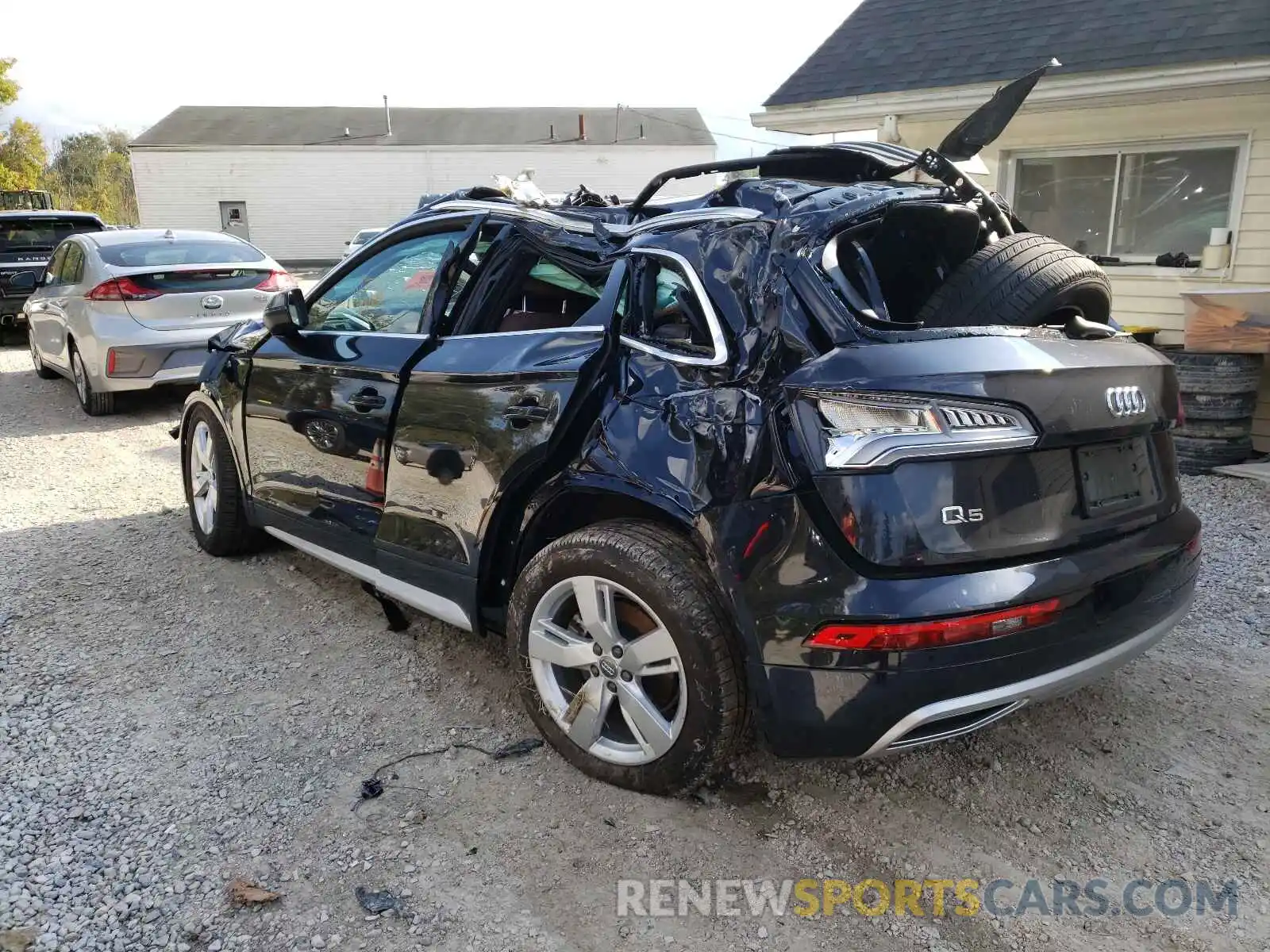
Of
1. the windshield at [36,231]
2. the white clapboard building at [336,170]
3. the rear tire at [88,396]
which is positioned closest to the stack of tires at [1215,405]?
the rear tire at [88,396]

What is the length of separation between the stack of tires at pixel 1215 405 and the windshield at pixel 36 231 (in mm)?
14299

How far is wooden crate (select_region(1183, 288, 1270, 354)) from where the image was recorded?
619cm

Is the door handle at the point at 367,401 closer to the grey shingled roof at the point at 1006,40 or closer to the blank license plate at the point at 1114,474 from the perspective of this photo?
the blank license plate at the point at 1114,474

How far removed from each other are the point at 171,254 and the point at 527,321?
655 cm

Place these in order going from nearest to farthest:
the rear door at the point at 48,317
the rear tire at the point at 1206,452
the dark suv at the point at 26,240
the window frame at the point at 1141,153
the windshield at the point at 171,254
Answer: the rear tire at the point at 1206,452 < the window frame at the point at 1141,153 < the windshield at the point at 171,254 < the rear door at the point at 48,317 < the dark suv at the point at 26,240

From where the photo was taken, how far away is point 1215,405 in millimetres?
6352

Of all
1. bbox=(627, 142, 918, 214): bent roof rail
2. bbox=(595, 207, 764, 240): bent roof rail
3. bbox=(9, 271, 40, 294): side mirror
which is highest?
bbox=(627, 142, 918, 214): bent roof rail

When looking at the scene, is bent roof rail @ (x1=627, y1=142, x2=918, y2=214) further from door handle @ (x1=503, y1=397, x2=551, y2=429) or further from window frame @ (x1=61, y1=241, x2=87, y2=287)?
window frame @ (x1=61, y1=241, x2=87, y2=287)

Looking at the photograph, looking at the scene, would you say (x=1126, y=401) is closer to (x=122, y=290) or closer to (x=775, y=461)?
(x=775, y=461)

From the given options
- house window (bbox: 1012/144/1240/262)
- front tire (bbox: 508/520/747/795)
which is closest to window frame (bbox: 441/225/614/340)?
front tire (bbox: 508/520/747/795)

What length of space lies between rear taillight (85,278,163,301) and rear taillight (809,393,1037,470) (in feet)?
24.6

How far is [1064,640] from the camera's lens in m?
2.37

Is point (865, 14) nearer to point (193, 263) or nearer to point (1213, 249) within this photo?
point (1213, 249)

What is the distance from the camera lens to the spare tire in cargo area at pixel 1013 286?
2.65 meters
